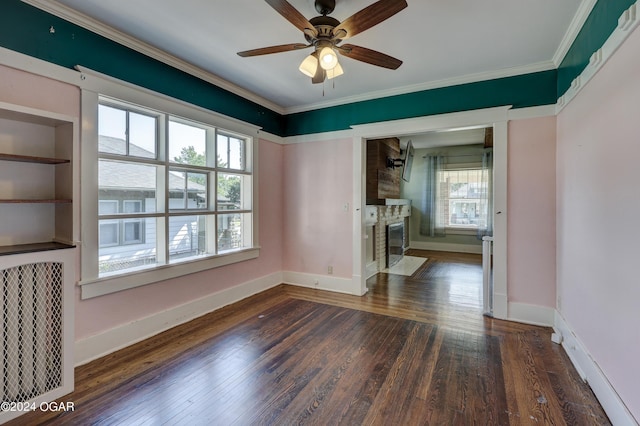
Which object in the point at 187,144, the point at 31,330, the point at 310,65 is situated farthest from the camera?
the point at 187,144

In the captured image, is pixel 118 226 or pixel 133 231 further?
pixel 133 231

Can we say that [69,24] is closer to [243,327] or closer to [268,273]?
[243,327]

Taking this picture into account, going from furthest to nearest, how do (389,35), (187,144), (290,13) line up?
(187,144) → (389,35) → (290,13)

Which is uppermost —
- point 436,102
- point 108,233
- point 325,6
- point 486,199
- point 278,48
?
point 325,6

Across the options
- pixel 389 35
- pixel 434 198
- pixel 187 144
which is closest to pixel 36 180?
pixel 187 144

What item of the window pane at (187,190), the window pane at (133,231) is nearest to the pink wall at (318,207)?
the window pane at (187,190)

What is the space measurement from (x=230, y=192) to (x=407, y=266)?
148 inches

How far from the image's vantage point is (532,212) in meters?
2.99

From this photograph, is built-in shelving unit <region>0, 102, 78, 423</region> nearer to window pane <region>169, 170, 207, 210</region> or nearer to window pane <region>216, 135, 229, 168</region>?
window pane <region>169, 170, 207, 210</region>

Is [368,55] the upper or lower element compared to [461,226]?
upper

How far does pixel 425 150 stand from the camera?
7684 mm

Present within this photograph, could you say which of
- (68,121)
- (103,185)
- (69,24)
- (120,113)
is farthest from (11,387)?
(69,24)

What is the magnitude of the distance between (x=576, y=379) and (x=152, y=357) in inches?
126

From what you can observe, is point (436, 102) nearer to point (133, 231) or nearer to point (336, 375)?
point (336, 375)
